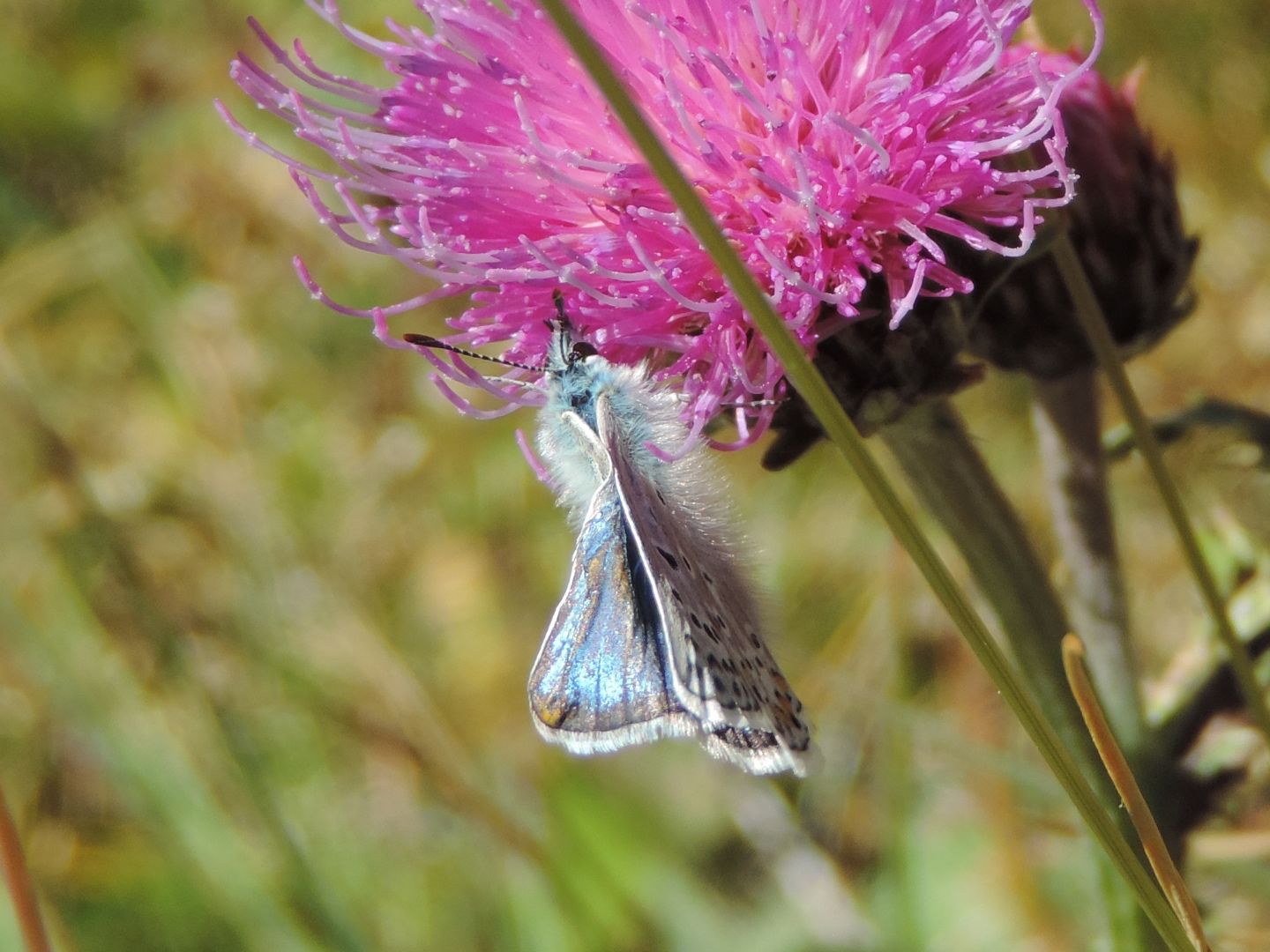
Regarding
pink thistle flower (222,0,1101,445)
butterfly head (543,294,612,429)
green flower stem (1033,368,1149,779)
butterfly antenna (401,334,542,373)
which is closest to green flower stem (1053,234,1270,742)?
pink thistle flower (222,0,1101,445)

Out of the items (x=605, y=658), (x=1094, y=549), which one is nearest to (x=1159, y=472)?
(x=1094, y=549)

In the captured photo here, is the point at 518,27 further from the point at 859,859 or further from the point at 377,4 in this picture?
the point at 377,4

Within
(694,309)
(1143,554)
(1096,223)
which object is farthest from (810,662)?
(694,309)

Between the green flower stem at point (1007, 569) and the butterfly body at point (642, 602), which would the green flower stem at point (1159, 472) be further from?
the butterfly body at point (642, 602)

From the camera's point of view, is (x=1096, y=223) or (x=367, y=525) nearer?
(x=1096, y=223)

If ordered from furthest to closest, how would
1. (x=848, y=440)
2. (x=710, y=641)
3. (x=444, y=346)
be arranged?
1. (x=444, y=346)
2. (x=710, y=641)
3. (x=848, y=440)

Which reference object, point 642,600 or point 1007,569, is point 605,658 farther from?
point 1007,569
